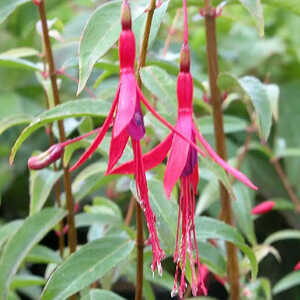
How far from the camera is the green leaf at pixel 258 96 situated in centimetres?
58

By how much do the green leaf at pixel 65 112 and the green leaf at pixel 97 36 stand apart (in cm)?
9

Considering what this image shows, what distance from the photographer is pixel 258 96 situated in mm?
635

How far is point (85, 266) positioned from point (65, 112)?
0.16 metres

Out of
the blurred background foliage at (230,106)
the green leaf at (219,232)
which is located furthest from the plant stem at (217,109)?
the blurred background foliage at (230,106)

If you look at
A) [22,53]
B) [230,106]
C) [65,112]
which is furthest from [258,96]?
[230,106]

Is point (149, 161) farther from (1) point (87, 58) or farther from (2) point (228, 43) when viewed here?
(2) point (228, 43)

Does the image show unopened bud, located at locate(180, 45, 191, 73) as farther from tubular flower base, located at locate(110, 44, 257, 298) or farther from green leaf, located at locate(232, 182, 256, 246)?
green leaf, located at locate(232, 182, 256, 246)

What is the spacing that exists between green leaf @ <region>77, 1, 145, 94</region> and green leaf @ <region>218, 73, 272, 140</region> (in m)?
0.17

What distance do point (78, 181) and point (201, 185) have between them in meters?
0.49

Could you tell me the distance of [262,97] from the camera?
0.63 meters

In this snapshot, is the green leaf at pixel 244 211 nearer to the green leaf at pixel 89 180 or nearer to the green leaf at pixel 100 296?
the green leaf at pixel 89 180

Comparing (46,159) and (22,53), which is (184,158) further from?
(22,53)

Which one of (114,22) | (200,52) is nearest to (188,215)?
(114,22)

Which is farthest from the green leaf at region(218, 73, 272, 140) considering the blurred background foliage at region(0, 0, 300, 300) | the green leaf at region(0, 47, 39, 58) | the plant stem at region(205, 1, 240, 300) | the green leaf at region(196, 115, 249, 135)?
the blurred background foliage at region(0, 0, 300, 300)
